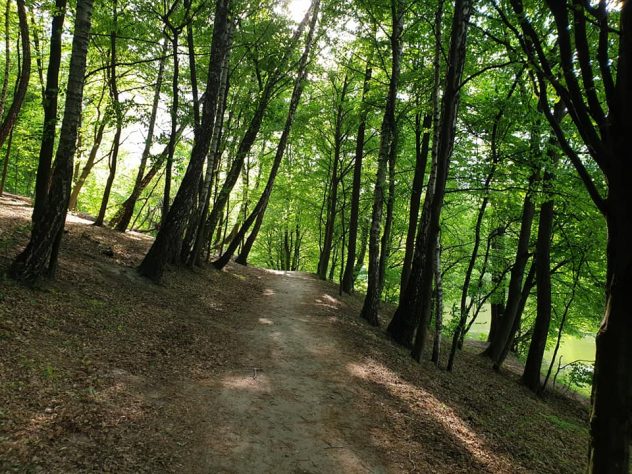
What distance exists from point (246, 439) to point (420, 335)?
5884 mm

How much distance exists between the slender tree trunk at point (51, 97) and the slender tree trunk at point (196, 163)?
2847mm

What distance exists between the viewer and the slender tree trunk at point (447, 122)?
28.5 feet

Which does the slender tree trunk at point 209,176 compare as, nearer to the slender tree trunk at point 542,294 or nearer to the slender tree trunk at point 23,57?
the slender tree trunk at point 23,57

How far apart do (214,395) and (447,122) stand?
732cm

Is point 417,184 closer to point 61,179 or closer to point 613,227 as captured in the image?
point 613,227

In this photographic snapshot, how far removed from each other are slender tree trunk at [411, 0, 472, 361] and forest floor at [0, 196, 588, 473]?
1.82 meters

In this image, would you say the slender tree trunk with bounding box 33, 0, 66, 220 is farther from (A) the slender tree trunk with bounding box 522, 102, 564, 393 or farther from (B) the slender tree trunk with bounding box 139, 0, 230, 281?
(A) the slender tree trunk with bounding box 522, 102, 564, 393

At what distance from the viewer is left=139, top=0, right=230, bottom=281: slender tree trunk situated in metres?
10.5

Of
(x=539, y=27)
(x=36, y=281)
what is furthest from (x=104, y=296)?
(x=539, y=27)

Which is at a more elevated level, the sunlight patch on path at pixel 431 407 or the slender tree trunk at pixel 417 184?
the slender tree trunk at pixel 417 184

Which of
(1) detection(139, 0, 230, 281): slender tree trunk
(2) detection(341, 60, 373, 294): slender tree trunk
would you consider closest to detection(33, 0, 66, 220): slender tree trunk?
(1) detection(139, 0, 230, 281): slender tree trunk

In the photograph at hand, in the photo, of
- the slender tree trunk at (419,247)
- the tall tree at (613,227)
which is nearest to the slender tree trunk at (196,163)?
the slender tree trunk at (419,247)

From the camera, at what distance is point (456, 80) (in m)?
8.82

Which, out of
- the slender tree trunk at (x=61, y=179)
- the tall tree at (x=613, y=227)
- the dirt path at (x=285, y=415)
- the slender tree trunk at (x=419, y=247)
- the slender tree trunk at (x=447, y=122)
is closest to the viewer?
the tall tree at (x=613, y=227)
